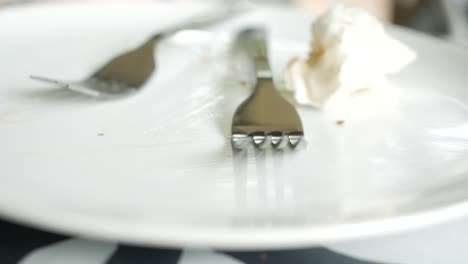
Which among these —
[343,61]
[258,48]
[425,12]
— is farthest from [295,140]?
[425,12]

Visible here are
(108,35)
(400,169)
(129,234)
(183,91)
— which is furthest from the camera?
(108,35)

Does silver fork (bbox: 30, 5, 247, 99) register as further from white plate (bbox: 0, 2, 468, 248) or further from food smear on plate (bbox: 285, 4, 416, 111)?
food smear on plate (bbox: 285, 4, 416, 111)

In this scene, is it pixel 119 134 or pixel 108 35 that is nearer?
pixel 119 134

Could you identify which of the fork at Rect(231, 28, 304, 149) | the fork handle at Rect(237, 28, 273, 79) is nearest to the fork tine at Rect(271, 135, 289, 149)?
the fork at Rect(231, 28, 304, 149)

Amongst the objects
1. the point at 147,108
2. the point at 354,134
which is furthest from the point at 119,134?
the point at 354,134

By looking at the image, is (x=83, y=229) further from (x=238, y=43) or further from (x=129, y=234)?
(x=238, y=43)

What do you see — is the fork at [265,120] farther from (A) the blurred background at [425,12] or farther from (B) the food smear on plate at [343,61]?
(A) the blurred background at [425,12]
